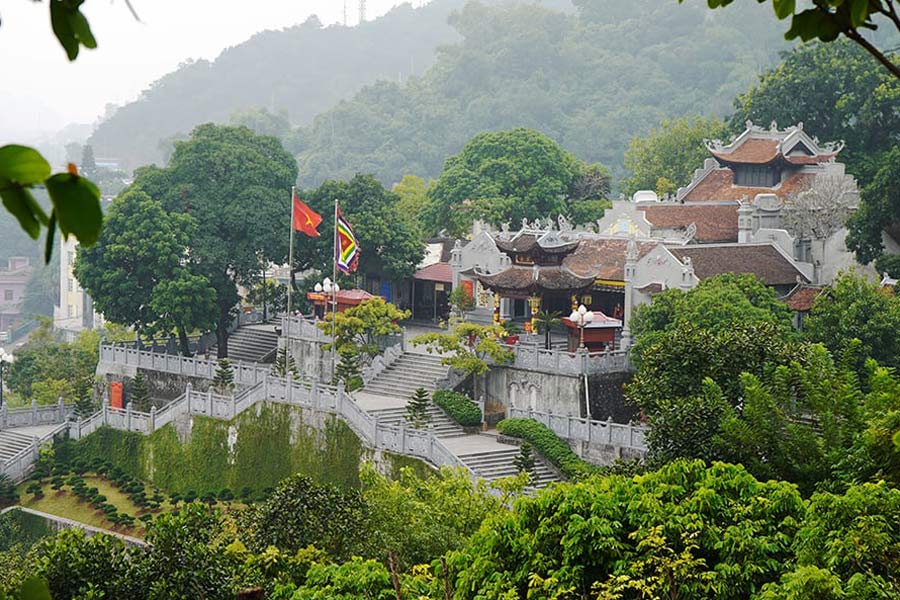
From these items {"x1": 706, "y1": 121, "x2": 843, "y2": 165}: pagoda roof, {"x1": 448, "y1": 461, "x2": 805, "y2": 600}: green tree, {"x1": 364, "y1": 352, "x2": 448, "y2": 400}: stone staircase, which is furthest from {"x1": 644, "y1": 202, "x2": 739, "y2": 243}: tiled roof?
{"x1": 448, "y1": 461, "x2": 805, "y2": 600}: green tree

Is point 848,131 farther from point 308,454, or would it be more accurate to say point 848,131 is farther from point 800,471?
point 800,471

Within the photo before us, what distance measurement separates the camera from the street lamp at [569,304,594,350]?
103 feet

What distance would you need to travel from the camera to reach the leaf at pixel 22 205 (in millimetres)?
2785

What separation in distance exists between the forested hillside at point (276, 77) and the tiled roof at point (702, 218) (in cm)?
10731

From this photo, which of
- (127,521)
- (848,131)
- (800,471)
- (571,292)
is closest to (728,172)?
(848,131)

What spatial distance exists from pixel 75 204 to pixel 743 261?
3356 cm

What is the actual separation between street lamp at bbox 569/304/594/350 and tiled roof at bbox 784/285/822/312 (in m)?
5.34

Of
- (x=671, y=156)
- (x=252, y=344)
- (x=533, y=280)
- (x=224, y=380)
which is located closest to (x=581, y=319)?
(x=533, y=280)

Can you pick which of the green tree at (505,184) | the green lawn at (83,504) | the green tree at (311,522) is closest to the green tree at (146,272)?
the green lawn at (83,504)

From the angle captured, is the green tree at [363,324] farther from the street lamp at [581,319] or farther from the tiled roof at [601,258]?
the street lamp at [581,319]

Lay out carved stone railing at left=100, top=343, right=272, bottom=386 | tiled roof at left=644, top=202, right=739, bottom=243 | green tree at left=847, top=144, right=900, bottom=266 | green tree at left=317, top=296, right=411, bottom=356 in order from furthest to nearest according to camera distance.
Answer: tiled roof at left=644, top=202, right=739, bottom=243
carved stone railing at left=100, top=343, right=272, bottom=386
green tree at left=847, top=144, right=900, bottom=266
green tree at left=317, top=296, right=411, bottom=356

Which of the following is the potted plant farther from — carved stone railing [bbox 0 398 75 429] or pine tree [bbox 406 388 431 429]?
carved stone railing [bbox 0 398 75 429]

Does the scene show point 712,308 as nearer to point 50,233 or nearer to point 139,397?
point 139,397

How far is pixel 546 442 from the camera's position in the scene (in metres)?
29.3
